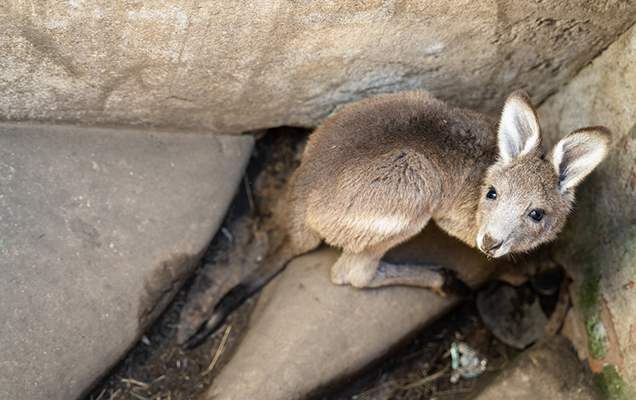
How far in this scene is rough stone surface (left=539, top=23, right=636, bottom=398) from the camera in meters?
3.14

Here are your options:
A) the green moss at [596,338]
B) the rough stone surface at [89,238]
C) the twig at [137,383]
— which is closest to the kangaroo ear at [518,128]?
the green moss at [596,338]

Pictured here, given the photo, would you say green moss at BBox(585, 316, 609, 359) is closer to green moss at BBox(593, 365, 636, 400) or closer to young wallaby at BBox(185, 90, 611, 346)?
green moss at BBox(593, 365, 636, 400)

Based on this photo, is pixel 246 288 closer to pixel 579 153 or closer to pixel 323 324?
pixel 323 324

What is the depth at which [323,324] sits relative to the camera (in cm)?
352

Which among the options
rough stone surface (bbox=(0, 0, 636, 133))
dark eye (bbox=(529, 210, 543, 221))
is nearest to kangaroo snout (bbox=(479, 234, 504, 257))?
dark eye (bbox=(529, 210, 543, 221))

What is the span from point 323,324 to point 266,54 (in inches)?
78.1

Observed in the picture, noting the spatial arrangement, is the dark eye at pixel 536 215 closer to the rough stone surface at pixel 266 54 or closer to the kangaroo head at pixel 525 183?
the kangaroo head at pixel 525 183

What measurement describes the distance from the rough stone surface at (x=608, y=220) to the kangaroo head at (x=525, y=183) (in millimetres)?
497

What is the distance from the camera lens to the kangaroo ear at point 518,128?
2.81 meters

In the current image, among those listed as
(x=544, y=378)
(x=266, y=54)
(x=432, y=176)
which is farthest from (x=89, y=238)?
(x=544, y=378)

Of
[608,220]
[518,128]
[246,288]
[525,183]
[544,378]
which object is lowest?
[246,288]

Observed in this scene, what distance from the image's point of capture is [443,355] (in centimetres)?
408

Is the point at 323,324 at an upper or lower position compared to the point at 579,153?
lower

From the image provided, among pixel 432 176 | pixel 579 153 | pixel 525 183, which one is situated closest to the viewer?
pixel 579 153
